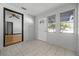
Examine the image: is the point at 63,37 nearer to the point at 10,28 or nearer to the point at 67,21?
the point at 67,21

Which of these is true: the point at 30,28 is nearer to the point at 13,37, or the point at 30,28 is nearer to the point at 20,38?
the point at 20,38

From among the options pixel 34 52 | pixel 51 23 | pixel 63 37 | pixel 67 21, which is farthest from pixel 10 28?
pixel 67 21

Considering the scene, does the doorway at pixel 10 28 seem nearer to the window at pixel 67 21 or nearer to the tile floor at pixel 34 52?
the tile floor at pixel 34 52

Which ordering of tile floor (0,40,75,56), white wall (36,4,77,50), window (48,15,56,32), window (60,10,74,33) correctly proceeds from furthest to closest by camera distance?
window (48,15,56,32), window (60,10,74,33), white wall (36,4,77,50), tile floor (0,40,75,56)

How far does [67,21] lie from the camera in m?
3.91

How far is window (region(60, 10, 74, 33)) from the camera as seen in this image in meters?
3.69

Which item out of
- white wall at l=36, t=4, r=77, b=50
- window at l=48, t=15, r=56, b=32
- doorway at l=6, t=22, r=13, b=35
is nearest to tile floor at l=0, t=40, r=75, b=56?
white wall at l=36, t=4, r=77, b=50

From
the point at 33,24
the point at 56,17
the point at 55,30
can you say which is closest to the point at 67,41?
the point at 55,30

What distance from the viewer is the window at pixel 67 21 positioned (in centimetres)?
369

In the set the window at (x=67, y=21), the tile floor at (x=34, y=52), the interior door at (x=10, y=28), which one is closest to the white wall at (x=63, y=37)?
the window at (x=67, y=21)

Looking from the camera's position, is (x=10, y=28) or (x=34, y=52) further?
(x=10, y=28)

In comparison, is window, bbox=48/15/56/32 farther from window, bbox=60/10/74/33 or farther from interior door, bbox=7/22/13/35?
interior door, bbox=7/22/13/35

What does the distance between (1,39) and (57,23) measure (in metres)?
3.24

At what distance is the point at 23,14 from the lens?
566 cm
